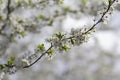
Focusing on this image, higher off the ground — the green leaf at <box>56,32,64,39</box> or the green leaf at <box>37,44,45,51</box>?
the green leaf at <box>37,44,45,51</box>

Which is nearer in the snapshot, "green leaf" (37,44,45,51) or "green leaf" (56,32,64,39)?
"green leaf" (56,32,64,39)


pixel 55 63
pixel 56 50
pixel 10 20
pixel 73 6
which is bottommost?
pixel 56 50

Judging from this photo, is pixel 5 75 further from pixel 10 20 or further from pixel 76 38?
pixel 10 20

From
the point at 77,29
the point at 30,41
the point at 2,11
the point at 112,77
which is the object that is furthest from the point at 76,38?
the point at 112,77

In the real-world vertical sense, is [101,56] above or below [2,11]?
above

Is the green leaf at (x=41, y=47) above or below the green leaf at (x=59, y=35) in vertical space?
above

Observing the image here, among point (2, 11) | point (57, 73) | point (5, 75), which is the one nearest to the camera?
point (5, 75)

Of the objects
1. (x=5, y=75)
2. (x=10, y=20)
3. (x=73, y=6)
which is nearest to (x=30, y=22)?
(x=10, y=20)

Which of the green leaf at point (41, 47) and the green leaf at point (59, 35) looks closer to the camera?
the green leaf at point (59, 35)

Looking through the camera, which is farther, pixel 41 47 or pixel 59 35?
pixel 41 47

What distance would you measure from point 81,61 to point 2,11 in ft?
Answer: 52.8

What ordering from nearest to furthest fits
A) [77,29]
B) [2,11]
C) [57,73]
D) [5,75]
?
1. [77,29]
2. [5,75]
3. [2,11]
4. [57,73]

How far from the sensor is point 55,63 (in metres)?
22.6

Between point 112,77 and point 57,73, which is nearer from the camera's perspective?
point 57,73
